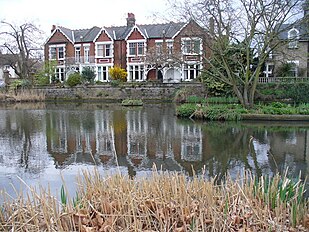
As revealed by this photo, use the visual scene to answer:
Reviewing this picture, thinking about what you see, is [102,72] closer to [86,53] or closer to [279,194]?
[86,53]

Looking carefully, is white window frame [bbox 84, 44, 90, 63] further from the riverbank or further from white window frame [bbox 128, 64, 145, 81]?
the riverbank

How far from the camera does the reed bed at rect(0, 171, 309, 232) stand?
12.1 ft

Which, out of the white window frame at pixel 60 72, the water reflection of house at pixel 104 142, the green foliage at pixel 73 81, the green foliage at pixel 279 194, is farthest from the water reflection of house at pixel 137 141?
the white window frame at pixel 60 72

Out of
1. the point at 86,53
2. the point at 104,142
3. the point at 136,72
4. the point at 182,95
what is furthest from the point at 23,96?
the point at 104,142

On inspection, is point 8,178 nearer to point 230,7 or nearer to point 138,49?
point 230,7

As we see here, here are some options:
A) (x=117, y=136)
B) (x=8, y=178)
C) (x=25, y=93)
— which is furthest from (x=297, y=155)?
(x=25, y=93)

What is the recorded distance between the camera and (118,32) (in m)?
48.2

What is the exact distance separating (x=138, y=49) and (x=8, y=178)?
39.5 meters

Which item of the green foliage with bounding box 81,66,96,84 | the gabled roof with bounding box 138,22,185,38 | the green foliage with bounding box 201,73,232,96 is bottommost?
the green foliage with bounding box 201,73,232,96

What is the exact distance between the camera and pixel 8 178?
7648mm

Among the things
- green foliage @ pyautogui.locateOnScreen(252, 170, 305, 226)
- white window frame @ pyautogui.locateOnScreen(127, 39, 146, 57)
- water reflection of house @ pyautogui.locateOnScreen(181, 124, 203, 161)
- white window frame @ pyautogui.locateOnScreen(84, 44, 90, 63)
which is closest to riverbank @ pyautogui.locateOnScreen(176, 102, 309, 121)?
water reflection of house @ pyautogui.locateOnScreen(181, 124, 203, 161)

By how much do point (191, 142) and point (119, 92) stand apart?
2640cm

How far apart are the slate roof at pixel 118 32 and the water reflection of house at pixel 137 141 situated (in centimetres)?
2882

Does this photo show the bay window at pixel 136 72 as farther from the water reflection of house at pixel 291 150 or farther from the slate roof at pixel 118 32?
the water reflection of house at pixel 291 150
